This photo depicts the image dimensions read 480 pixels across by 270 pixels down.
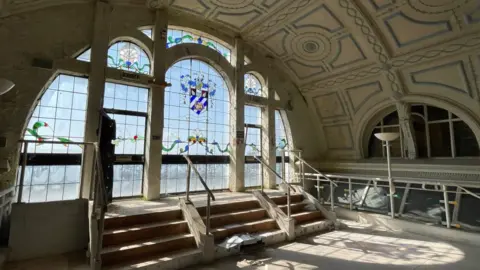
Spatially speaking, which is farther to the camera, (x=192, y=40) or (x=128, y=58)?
(x=192, y=40)

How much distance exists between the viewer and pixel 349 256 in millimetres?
3365

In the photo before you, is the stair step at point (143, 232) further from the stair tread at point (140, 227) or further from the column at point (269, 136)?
the column at point (269, 136)

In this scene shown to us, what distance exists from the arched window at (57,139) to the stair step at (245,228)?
2.51m

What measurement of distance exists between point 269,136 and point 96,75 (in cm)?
409

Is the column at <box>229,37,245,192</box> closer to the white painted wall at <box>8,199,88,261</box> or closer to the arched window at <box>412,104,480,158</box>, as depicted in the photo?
the white painted wall at <box>8,199,88,261</box>

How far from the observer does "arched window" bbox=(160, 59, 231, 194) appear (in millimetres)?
5332

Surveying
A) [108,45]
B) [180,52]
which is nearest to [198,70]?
[180,52]

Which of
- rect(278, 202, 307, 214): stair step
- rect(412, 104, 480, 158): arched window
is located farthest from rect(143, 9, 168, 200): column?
rect(412, 104, 480, 158): arched window

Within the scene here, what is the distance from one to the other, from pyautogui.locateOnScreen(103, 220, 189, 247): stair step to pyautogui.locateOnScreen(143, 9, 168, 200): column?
53.9 inches

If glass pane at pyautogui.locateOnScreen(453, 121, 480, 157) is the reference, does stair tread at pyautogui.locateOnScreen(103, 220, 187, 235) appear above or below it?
below

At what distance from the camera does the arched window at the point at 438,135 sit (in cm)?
518

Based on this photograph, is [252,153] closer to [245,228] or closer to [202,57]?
[202,57]

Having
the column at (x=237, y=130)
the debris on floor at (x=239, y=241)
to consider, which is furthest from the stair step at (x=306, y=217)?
the column at (x=237, y=130)

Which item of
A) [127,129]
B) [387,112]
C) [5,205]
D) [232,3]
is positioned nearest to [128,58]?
[127,129]
